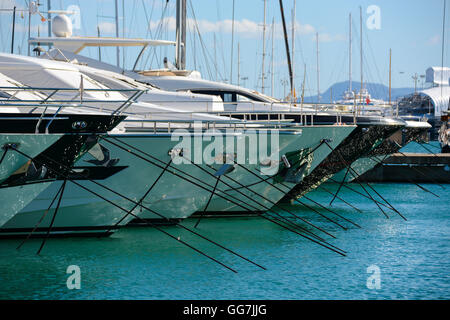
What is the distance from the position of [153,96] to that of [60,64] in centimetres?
344

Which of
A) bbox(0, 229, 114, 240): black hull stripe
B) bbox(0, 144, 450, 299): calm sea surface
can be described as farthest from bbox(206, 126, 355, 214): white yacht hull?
bbox(0, 229, 114, 240): black hull stripe

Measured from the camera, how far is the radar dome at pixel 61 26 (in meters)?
26.2

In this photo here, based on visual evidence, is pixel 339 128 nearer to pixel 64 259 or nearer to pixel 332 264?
pixel 332 264

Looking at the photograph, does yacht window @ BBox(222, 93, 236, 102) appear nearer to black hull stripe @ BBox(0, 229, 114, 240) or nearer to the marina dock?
the marina dock

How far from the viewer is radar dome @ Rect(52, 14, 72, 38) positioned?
26172 millimetres

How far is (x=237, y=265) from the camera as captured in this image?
13.0 metres

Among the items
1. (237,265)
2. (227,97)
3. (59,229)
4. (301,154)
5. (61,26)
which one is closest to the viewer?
(237,265)

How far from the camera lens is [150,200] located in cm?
1566

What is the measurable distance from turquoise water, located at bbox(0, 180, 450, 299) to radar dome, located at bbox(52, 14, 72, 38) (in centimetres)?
1166

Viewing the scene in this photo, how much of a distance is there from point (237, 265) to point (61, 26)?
52.6ft

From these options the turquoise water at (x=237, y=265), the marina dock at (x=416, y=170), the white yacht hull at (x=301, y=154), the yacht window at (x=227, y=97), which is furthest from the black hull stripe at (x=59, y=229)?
the marina dock at (x=416, y=170)

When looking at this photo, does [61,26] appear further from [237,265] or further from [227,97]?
[237,265]

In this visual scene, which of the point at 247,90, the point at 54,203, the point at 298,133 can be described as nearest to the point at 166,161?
the point at 54,203

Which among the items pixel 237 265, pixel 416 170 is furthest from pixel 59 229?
pixel 416 170
